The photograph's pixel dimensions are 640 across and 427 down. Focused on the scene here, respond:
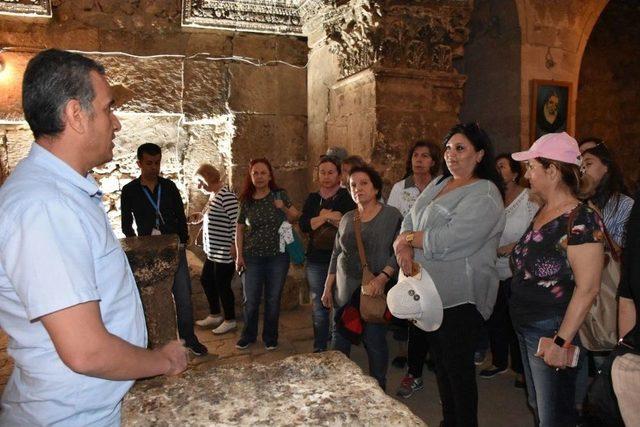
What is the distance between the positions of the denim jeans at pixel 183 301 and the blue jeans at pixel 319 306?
1163mm

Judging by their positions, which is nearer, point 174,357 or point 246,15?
point 174,357

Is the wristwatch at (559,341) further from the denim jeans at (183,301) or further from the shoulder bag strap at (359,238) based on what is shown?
the denim jeans at (183,301)

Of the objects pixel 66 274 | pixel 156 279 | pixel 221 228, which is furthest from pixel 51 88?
pixel 221 228

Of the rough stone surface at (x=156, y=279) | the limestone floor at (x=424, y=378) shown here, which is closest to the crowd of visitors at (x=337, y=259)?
the limestone floor at (x=424, y=378)

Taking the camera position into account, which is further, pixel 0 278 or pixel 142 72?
pixel 142 72

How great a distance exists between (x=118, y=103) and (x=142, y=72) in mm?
486

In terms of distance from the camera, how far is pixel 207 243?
15.7 ft

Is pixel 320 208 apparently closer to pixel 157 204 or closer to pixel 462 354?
pixel 157 204

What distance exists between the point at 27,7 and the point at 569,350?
6.02 meters

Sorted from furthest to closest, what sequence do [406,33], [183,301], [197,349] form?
1. [406,33]
2. [197,349]
3. [183,301]

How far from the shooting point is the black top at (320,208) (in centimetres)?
386

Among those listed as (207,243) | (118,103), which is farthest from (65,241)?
(118,103)

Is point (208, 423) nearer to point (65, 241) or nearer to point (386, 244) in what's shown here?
point (65, 241)

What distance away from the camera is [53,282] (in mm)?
992
